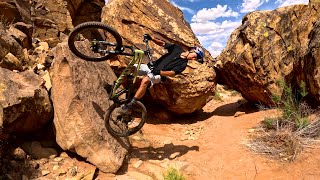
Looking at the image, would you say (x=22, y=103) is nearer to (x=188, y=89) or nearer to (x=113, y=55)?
(x=113, y=55)

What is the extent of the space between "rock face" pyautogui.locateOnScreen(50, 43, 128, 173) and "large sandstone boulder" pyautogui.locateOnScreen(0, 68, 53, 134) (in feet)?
0.90

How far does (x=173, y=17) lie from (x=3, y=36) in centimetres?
525

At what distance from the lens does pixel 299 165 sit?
573 cm

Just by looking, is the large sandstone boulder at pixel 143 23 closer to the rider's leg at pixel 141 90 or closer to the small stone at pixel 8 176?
the rider's leg at pixel 141 90

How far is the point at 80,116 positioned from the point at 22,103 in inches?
43.4

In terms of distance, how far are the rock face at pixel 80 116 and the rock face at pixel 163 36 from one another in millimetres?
3022

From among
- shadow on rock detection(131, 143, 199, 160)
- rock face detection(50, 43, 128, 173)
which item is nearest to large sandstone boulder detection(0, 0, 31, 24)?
rock face detection(50, 43, 128, 173)

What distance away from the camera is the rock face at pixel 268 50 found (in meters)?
8.33

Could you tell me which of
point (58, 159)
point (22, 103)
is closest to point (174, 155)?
point (58, 159)

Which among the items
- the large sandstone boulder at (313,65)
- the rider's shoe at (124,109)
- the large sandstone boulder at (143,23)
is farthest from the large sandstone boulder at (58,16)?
the large sandstone boulder at (313,65)

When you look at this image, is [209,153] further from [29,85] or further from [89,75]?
[29,85]

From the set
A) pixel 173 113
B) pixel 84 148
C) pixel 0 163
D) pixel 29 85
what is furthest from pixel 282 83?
pixel 0 163

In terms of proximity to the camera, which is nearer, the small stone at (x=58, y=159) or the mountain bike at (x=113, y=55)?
the mountain bike at (x=113, y=55)

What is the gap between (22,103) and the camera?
543cm
